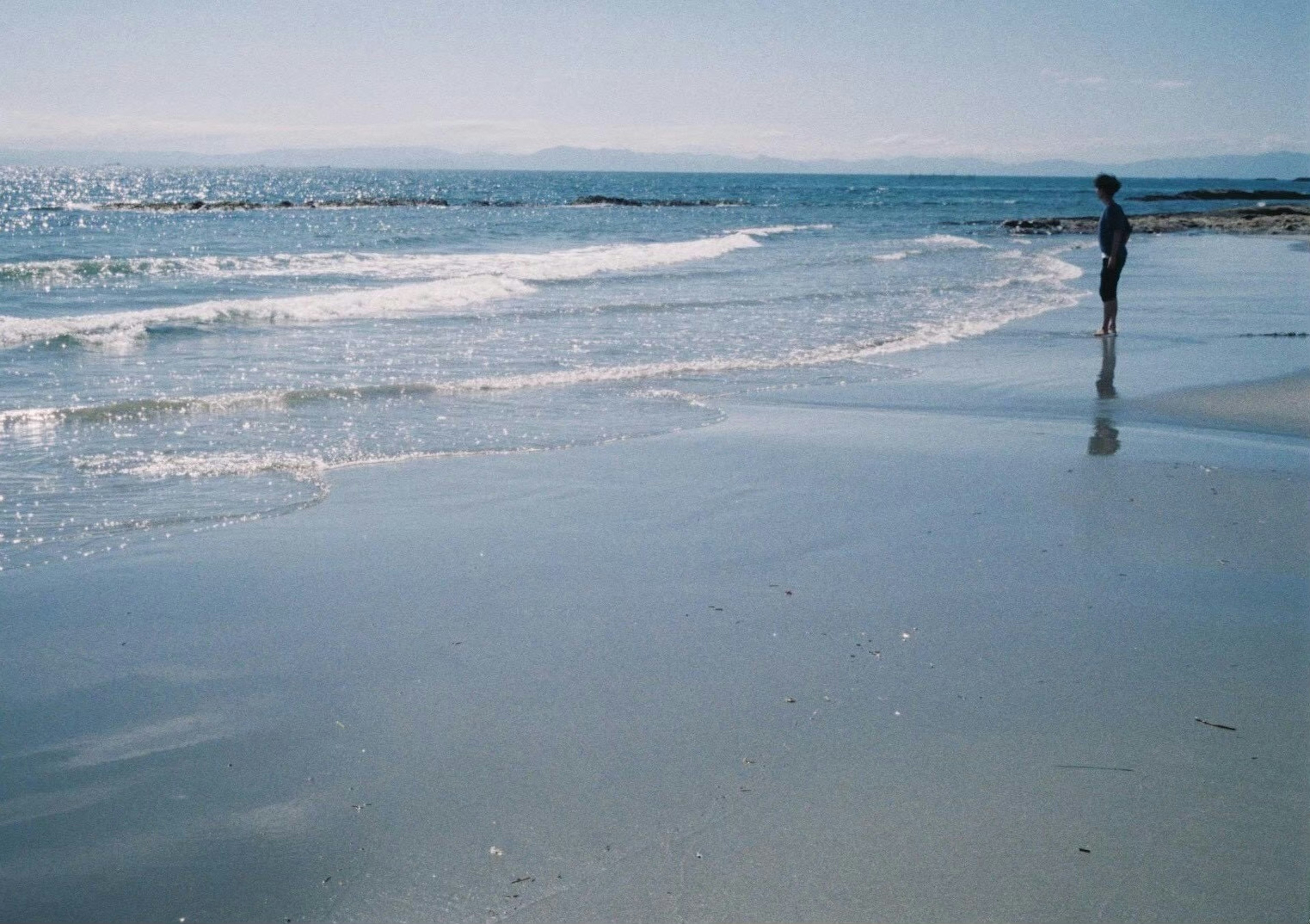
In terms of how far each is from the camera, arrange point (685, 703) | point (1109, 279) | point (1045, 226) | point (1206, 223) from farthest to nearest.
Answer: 1. point (1045, 226)
2. point (1206, 223)
3. point (1109, 279)
4. point (685, 703)

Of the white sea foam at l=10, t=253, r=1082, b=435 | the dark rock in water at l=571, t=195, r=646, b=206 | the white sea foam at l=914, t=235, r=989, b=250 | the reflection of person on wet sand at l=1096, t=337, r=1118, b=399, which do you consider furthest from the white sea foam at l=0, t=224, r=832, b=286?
the dark rock in water at l=571, t=195, r=646, b=206

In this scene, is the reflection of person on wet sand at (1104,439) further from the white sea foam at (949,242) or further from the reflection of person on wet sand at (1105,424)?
the white sea foam at (949,242)

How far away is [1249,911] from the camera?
294 cm

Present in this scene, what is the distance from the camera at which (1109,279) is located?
1349cm

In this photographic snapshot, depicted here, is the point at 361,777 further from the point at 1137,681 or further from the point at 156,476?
the point at 156,476

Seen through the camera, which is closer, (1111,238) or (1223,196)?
(1111,238)

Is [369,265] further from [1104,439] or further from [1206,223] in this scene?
[1206,223]

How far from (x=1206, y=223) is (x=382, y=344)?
3723 centimetres

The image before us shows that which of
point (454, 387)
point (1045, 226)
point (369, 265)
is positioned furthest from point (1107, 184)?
point (1045, 226)

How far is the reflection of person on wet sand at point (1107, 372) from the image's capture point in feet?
34.0

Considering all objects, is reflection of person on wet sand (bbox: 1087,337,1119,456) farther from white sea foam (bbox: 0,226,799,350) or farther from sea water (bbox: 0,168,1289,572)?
white sea foam (bbox: 0,226,799,350)

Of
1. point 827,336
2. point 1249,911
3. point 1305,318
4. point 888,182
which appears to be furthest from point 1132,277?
point 888,182

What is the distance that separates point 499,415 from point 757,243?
97.8 ft

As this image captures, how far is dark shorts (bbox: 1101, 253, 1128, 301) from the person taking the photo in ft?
43.9
